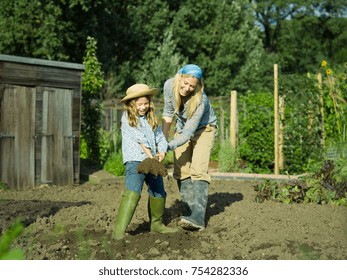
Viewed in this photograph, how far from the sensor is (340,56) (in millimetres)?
40125

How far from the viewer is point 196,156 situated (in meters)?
5.67

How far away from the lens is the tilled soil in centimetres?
438

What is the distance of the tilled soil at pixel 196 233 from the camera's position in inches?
173

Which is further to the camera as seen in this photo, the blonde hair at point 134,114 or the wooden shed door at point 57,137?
the wooden shed door at point 57,137

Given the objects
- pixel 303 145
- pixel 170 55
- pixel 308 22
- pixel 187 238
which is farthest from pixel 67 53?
pixel 308 22

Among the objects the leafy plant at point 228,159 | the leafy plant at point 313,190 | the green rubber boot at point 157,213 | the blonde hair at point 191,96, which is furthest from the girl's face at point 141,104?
the leafy plant at point 228,159

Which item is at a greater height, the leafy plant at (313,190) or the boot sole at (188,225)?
the leafy plant at (313,190)

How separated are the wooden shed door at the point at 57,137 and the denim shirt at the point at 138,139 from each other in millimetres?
5650

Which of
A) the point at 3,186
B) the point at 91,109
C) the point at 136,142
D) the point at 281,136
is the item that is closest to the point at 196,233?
the point at 136,142

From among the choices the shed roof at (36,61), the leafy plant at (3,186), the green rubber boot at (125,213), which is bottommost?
the leafy plant at (3,186)

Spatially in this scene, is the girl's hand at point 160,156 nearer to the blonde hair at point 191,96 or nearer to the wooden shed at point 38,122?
the blonde hair at point 191,96

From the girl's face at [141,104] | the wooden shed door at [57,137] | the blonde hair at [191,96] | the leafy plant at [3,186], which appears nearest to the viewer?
the girl's face at [141,104]

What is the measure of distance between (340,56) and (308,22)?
486 centimetres

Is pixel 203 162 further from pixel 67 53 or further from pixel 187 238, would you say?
pixel 67 53
